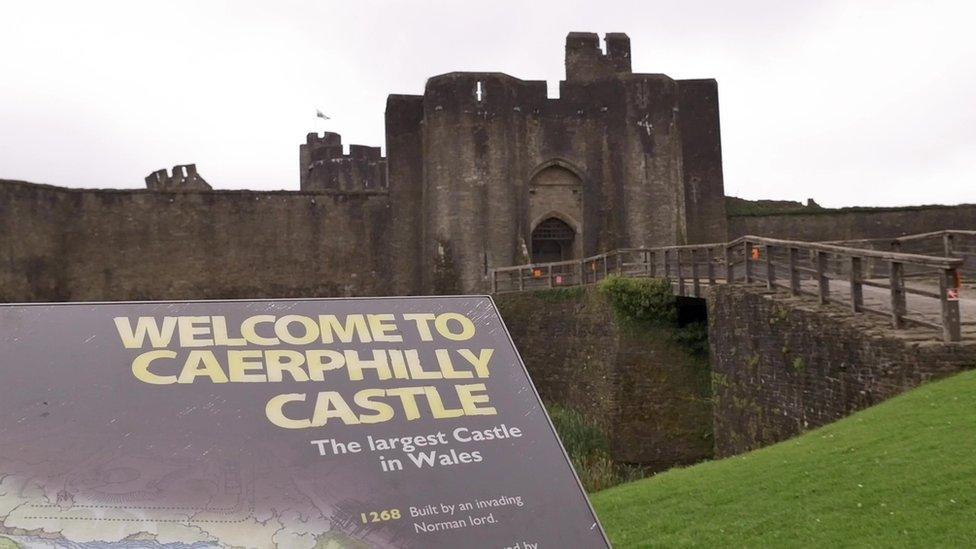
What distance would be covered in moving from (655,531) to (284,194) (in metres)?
23.0

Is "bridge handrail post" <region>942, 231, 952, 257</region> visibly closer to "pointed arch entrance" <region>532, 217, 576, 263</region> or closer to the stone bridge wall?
the stone bridge wall

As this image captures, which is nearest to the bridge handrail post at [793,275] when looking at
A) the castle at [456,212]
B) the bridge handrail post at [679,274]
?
the bridge handrail post at [679,274]

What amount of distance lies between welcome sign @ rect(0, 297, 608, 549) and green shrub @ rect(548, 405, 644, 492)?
32.9 feet

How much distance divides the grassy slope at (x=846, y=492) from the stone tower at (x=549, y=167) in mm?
18340

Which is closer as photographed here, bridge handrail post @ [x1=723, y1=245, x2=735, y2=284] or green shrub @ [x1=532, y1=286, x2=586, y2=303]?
bridge handrail post @ [x1=723, y1=245, x2=735, y2=284]

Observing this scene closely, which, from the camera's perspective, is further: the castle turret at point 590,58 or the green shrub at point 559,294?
the castle turret at point 590,58

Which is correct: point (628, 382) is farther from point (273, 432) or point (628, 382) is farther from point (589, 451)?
point (273, 432)

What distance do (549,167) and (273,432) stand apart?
79.2ft

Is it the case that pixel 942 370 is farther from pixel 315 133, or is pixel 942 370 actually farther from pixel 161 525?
pixel 315 133

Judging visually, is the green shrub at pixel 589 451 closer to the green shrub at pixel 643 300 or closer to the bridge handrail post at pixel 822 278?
the green shrub at pixel 643 300

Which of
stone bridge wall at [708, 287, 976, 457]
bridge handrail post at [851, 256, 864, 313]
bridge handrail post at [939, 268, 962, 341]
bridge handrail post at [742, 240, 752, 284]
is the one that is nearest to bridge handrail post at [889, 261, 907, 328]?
stone bridge wall at [708, 287, 976, 457]

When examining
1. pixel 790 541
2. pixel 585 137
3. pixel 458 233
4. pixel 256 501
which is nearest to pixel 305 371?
pixel 256 501

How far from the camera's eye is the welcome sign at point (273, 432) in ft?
13.1

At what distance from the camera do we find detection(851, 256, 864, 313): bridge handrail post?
1074 centimetres
